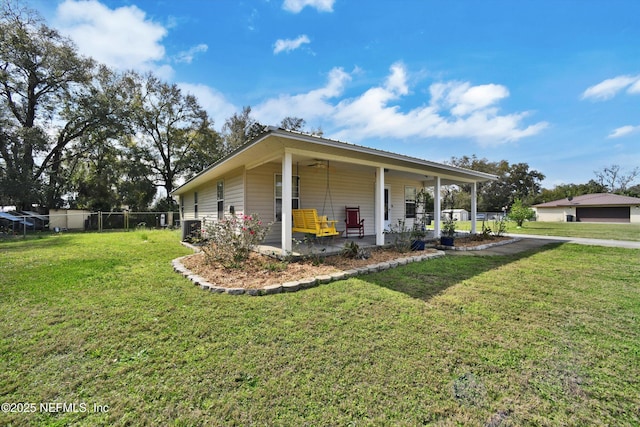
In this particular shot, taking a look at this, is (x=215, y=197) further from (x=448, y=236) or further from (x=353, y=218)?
(x=448, y=236)

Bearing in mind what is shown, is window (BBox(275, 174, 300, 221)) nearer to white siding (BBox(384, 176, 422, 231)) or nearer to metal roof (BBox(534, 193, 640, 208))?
white siding (BBox(384, 176, 422, 231))

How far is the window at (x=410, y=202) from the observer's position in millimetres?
11594

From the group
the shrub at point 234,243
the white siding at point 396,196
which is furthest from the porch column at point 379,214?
the white siding at point 396,196

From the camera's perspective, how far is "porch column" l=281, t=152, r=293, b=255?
5.31 metres

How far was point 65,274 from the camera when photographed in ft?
15.9

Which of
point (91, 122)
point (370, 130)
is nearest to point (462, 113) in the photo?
point (370, 130)

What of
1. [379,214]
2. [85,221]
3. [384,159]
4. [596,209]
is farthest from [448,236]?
[596,209]

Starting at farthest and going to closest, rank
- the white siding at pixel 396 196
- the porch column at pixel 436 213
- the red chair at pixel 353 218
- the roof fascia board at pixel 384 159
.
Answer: the white siding at pixel 396 196 < the porch column at pixel 436 213 < the red chair at pixel 353 218 < the roof fascia board at pixel 384 159

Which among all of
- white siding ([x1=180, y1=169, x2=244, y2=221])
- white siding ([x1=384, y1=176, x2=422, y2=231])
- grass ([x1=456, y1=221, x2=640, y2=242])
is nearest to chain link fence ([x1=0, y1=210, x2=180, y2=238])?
white siding ([x1=180, y1=169, x2=244, y2=221])

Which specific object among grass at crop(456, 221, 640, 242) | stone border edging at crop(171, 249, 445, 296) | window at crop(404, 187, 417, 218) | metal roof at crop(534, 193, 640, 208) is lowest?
stone border edging at crop(171, 249, 445, 296)

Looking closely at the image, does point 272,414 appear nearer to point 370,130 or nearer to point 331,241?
point 331,241

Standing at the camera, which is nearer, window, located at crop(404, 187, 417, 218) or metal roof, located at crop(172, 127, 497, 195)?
metal roof, located at crop(172, 127, 497, 195)

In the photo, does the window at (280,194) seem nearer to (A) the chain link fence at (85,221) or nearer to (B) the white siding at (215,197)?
(B) the white siding at (215,197)

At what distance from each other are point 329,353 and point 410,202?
10424 millimetres
